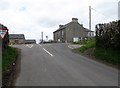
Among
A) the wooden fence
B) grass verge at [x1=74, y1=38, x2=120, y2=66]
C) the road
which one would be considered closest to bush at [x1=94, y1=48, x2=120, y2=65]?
grass verge at [x1=74, y1=38, x2=120, y2=66]

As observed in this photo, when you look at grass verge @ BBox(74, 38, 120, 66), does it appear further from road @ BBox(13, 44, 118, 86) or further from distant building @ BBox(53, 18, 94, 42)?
distant building @ BBox(53, 18, 94, 42)

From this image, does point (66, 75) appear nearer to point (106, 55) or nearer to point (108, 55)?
point (108, 55)

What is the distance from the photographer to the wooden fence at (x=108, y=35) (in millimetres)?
23500

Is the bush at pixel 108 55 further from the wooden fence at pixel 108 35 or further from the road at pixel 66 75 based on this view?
the road at pixel 66 75

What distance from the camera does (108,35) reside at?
83.1 feet

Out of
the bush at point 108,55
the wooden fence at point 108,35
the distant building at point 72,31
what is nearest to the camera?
the bush at point 108,55

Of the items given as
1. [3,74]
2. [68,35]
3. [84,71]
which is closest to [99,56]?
[84,71]

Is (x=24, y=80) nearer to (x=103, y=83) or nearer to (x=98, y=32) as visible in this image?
(x=103, y=83)

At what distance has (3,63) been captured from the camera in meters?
21.1

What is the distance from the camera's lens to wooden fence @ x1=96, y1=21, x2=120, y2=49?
23.5 metres

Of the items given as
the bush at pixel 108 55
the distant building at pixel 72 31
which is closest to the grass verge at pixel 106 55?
the bush at pixel 108 55

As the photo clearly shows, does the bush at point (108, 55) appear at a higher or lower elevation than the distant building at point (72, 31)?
lower

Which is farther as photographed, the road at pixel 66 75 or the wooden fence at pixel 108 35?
the wooden fence at pixel 108 35

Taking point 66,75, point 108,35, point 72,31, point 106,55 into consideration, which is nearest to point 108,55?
point 106,55
